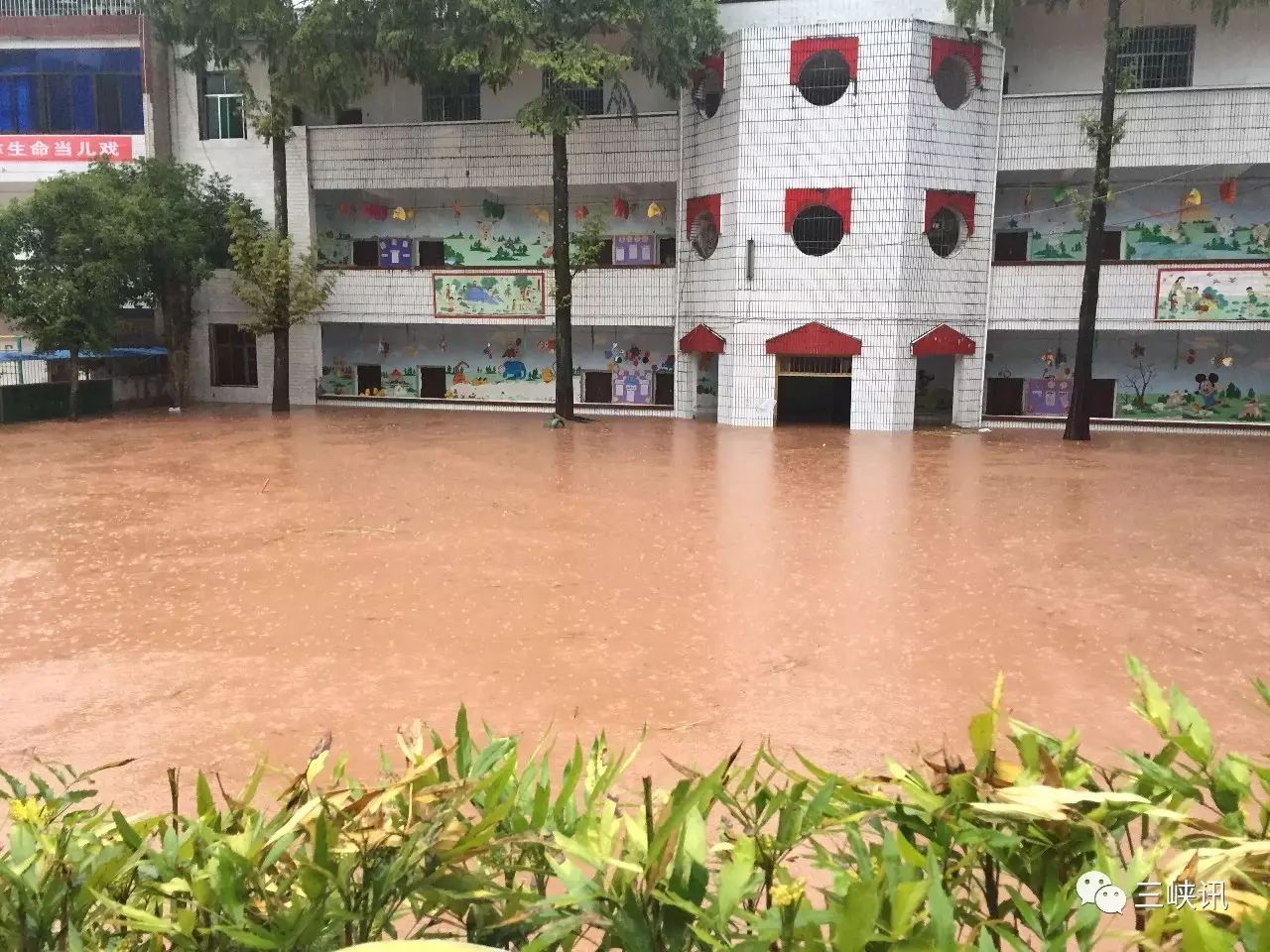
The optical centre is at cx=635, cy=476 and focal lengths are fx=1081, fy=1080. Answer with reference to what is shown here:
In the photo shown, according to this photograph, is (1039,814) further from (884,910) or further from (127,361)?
(127,361)

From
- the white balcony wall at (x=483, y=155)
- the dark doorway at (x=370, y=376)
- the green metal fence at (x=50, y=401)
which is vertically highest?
the white balcony wall at (x=483, y=155)

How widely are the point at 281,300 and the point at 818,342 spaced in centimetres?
1069

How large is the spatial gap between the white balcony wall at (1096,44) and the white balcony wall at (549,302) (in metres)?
7.93

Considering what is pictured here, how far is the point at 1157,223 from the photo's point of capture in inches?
812

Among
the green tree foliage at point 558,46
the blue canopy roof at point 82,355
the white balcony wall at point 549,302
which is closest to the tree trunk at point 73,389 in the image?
the blue canopy roof at point 82,355

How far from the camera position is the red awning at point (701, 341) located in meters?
21.1

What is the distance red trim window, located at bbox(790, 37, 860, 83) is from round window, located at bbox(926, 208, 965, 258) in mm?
3093

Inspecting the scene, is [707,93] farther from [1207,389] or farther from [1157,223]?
[1207,389]

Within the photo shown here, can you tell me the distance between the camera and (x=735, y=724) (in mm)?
5277

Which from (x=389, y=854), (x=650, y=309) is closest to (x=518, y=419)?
(x=650, y=309)

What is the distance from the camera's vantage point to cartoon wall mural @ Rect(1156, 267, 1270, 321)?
63.9 feet

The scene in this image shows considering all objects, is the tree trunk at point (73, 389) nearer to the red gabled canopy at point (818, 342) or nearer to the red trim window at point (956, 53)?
the red gabled canopy at point (818, 342)

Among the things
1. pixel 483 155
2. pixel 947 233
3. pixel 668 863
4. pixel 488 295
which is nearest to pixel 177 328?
pixel 488 295

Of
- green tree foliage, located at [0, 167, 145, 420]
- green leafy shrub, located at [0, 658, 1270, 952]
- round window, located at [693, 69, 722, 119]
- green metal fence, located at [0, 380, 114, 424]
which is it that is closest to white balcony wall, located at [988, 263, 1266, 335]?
round window, located at [693, 69, 722, 119]
